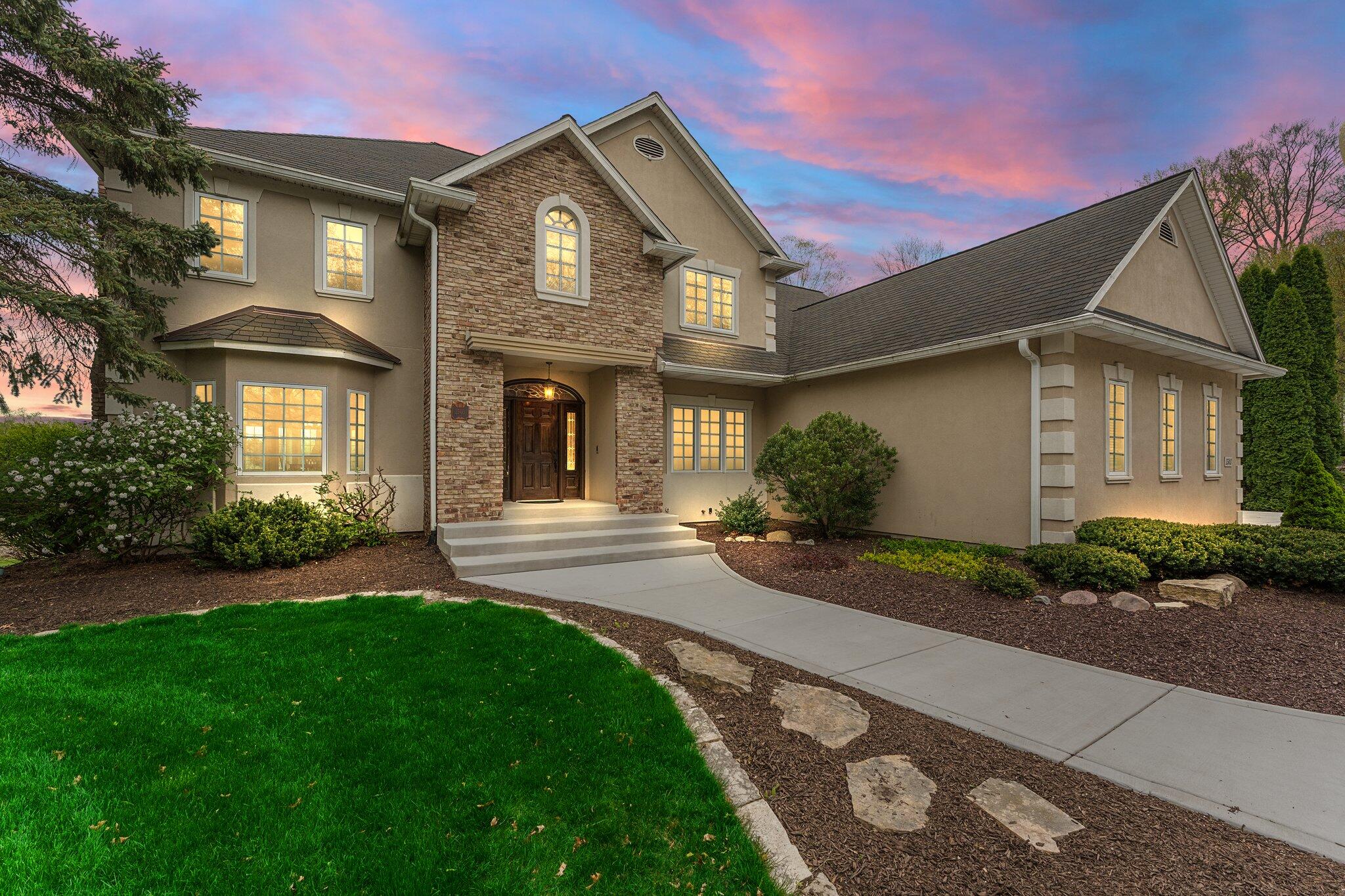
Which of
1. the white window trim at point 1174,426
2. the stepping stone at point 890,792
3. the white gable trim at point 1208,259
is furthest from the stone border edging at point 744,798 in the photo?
the white window trim at point 1174,426

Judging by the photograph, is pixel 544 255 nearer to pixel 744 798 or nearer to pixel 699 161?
pixel 699 161

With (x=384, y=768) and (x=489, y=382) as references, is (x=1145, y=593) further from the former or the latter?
(x=489, y=382)

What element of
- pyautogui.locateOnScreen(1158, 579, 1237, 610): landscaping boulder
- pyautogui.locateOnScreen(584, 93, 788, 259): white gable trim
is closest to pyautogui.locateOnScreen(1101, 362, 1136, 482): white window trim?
pyautogui.locateOnScreen(1158, 579, 1237, 610): landscaping boulder

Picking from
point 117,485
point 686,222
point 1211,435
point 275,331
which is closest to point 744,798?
point 117,485

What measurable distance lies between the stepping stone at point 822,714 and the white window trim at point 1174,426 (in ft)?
34.7

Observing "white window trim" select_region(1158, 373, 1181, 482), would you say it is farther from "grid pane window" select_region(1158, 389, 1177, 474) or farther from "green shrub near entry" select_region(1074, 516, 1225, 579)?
"green shrub near entry" select_region(1074, 516, 1225, 579)

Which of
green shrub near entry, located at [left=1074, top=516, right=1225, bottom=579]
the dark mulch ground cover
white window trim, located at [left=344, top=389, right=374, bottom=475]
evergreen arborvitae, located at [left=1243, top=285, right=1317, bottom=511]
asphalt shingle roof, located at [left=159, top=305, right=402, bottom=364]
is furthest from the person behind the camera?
evergreen arborvitae, located at [left=1243, top=285, right=1317, bottom=511]

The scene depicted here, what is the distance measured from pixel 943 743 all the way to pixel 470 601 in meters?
4.88

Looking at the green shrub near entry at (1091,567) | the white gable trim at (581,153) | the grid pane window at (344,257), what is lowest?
the green shrub near entry at (1091,567)

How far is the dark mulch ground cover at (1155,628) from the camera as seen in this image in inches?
177

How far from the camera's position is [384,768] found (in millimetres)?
2971

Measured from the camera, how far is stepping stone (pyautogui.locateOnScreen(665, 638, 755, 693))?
4129 mm

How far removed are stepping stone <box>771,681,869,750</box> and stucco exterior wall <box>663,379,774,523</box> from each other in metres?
8.36

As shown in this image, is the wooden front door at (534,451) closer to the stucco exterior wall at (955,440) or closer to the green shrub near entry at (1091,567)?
the stucco exterior wall at (955,440)
